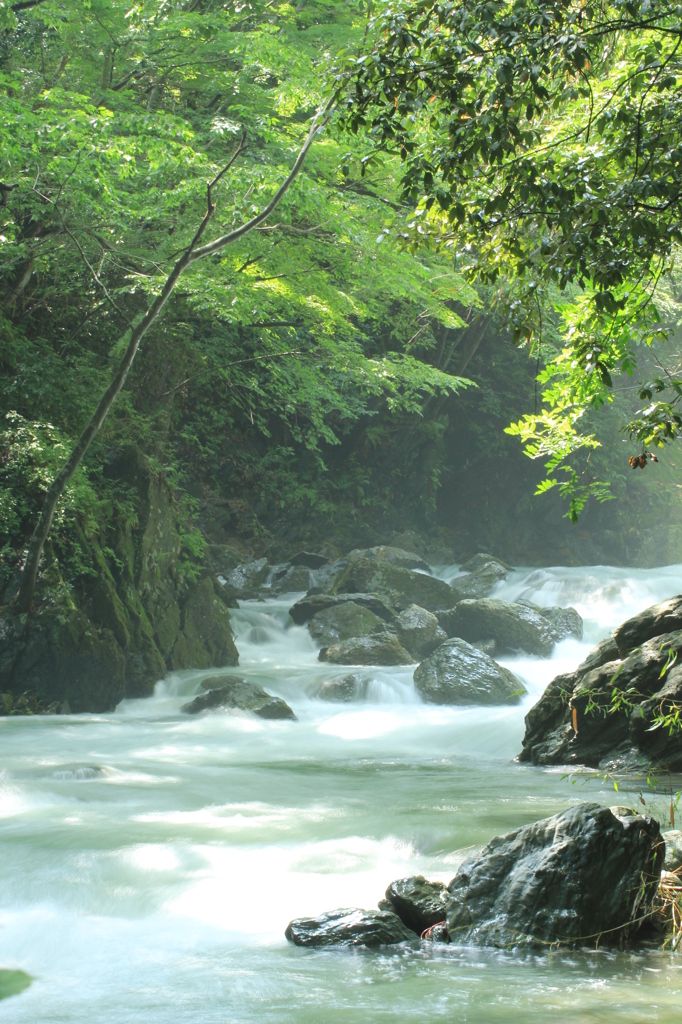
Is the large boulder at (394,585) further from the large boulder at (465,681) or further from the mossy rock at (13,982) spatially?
the mossy rock at (13,982)

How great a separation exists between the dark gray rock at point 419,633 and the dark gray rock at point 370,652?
656mm

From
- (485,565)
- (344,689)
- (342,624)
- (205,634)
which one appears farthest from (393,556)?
(344,689)

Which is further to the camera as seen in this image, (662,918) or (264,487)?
(264,487)

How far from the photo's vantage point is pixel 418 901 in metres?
5.12

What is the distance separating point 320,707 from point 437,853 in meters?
7.33

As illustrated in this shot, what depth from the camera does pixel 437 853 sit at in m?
6.30

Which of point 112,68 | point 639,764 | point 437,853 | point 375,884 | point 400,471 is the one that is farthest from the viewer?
point 400,471

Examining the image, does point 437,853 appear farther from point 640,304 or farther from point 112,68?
point 112,68

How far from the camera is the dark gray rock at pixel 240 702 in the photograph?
1242 cm

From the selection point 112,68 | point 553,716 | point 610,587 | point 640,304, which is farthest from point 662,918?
point 610,587

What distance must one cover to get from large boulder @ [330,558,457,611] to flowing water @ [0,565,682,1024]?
7561 millimetres

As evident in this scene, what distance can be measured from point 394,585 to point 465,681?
651 centimetres

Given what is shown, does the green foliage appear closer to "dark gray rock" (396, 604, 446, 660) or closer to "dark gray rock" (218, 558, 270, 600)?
"dark gray rock" (396, 604, 446, 660)

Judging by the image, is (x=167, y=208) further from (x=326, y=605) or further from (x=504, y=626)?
(x=504, y=626)
